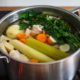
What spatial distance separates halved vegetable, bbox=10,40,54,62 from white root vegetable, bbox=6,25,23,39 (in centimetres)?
5

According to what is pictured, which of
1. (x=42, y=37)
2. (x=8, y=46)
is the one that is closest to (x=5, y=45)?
(x=8, y=46)

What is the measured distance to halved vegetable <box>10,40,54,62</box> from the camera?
0.75 m

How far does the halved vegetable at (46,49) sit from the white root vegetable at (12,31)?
3.0 inches

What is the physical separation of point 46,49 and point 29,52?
2.5 inches

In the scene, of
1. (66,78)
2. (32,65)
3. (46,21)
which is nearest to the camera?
(32,65)

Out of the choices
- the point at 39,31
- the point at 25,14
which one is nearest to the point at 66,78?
the point at 39,31

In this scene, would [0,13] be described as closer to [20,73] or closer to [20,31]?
[20,31]

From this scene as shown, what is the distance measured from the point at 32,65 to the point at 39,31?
0.73ft

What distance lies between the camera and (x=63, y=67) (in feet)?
2.32

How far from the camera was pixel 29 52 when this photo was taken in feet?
2.52

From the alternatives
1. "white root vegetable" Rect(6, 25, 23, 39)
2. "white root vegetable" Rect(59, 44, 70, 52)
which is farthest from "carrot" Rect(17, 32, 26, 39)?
"white root vegetable" Rect(59, 44, 70, 52)

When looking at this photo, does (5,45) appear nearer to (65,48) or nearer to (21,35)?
(21,35)

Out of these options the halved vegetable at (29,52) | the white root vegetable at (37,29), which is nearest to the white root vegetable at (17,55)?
the halved vegetable at (29,52)

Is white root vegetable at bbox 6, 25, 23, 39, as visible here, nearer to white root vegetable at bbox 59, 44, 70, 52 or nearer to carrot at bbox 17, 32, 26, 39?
carrot at bbox 17, 32, 26, 39
